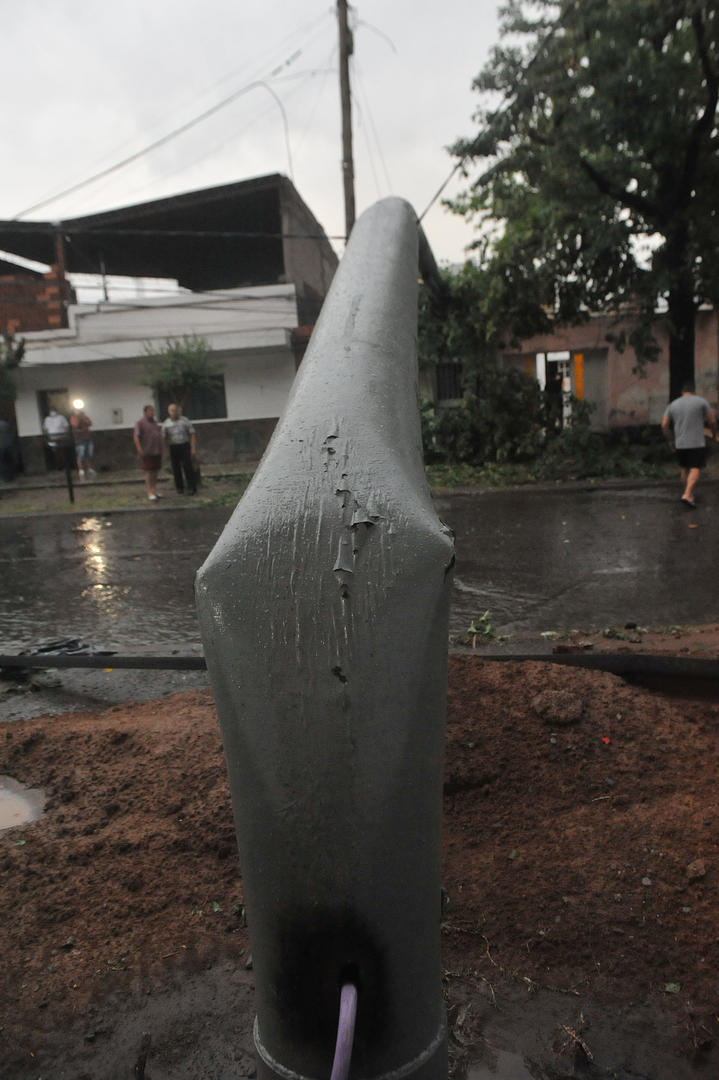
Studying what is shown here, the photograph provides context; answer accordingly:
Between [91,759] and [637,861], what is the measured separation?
1995mm

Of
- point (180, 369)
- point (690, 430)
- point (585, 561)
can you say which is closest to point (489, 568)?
point (585, 561)

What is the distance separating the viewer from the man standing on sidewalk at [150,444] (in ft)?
42.3

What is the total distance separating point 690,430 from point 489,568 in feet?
14.2

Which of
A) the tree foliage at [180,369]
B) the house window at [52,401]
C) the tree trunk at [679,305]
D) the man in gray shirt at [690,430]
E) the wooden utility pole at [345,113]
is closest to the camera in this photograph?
the man in gray shirt at [690,430]

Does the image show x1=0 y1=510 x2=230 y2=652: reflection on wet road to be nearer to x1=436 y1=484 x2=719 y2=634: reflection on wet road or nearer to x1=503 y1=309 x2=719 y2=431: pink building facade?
x1=436 y1=484 x2=719 y2=634: reflection on wet road

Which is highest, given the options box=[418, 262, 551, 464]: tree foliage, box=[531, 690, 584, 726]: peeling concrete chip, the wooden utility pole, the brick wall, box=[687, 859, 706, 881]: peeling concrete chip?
the wooden utility pole

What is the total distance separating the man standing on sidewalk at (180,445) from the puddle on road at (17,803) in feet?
34.9

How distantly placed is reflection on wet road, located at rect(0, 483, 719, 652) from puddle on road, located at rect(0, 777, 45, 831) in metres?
1.70

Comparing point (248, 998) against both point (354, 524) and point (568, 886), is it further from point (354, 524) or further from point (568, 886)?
point (354, 524)

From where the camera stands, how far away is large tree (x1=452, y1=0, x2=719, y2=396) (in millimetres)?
10875

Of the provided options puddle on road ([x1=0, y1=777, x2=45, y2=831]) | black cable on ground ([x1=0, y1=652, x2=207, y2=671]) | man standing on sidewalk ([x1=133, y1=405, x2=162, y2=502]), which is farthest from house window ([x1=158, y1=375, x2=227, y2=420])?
puddle on road ([x1=0, y1=777, x2=45, y2=831])

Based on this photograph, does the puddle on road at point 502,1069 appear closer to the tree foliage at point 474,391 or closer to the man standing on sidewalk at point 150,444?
the man standing on sidewalk at point 150,444

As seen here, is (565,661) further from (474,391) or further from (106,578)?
(474,391)

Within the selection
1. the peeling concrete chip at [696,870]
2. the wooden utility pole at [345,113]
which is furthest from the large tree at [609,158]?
the peeling concrete chip at [696,870]
